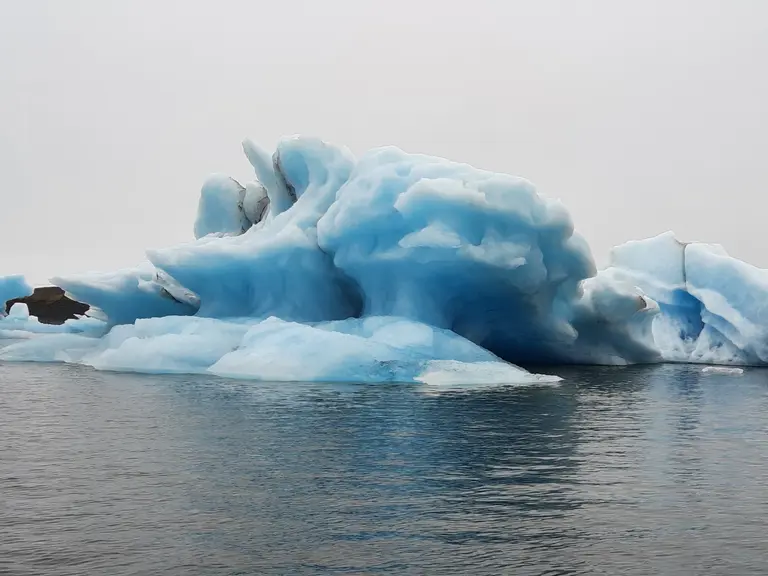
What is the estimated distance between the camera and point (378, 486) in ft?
26.7

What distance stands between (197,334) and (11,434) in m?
9.17

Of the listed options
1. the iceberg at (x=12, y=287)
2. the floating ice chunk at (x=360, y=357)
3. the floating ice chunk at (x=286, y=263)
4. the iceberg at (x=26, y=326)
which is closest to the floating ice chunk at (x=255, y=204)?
the floating ice chunk at (x=286, y=263)

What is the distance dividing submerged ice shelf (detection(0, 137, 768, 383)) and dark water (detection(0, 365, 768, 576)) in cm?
371

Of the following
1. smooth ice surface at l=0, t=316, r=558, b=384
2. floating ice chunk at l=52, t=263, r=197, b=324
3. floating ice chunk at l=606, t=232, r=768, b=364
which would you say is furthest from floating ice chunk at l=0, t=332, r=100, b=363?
floating ice chunk at l=606, t=232, r=768, b=364

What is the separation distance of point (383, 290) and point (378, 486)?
1273 cm

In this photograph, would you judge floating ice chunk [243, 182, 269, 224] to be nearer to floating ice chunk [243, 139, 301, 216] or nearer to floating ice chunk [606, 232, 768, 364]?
floating ice chunk [243, 139, 301, 216]

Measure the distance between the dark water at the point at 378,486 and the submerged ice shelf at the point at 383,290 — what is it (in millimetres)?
3711

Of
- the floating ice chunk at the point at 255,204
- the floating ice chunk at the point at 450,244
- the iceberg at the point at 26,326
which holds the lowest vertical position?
the iceberg at the point at 26,326

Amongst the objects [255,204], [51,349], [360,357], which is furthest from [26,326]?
[360,357]

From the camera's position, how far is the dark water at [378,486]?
6047 mm

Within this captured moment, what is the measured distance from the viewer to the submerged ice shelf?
18500 millimetres

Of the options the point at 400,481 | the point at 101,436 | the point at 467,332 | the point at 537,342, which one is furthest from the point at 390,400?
the point at 537,342

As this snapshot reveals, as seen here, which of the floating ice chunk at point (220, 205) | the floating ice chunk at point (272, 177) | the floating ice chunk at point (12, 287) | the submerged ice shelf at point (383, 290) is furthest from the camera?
the floating ice chunk at point (12, 287)

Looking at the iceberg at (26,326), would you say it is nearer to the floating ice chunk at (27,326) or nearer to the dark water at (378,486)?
the floating ice chunk at (27,326)
